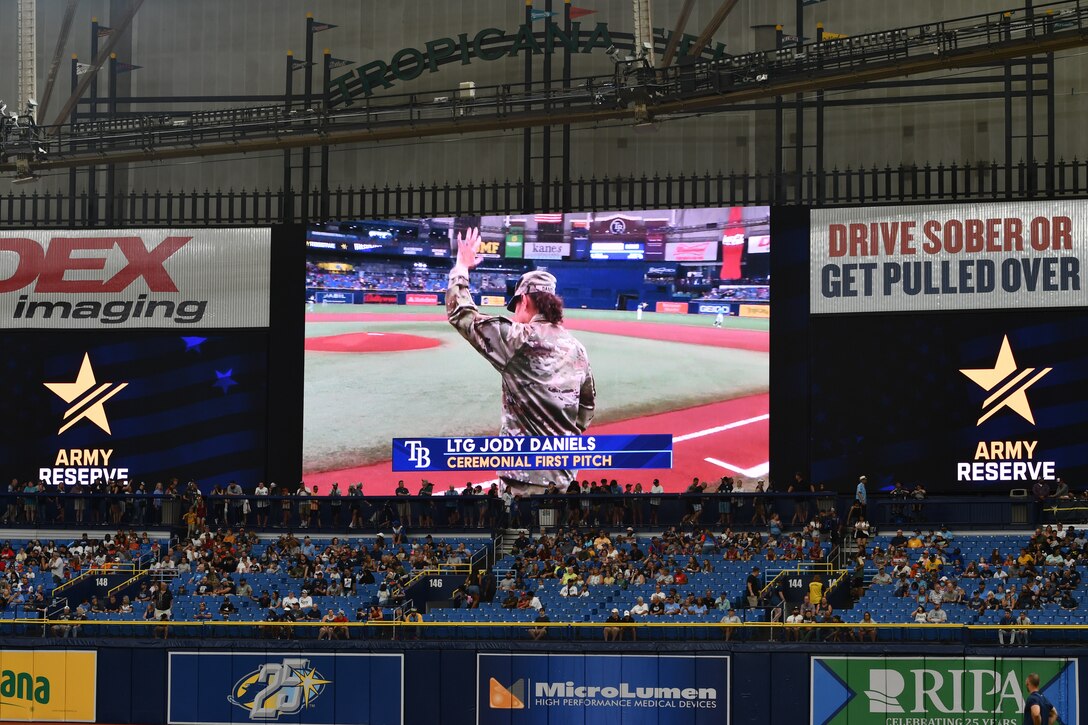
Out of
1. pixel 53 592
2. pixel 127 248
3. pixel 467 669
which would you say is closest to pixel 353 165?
pixel 127 248

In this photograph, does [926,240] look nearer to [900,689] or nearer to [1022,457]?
[1022,457]

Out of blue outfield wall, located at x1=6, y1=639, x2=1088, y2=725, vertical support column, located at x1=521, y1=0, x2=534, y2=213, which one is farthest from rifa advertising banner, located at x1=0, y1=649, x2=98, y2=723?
vertical support column, located at x1=521, y1=0, x2=534, y2=213

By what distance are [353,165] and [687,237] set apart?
9.63 m

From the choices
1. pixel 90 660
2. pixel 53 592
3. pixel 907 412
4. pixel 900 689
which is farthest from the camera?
pixel 907 412

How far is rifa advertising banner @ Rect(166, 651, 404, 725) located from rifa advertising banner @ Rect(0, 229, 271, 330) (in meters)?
12.5

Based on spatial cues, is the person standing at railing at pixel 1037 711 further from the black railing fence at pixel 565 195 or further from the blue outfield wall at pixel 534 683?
the black railing fence at pixel 565 195

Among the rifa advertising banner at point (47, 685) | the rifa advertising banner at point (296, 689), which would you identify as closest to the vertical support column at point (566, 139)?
the rifa advertising banner at point (296, 689)

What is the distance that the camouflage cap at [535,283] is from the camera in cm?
3919

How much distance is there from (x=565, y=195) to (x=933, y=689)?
17281mm

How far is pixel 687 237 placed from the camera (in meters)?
38.7

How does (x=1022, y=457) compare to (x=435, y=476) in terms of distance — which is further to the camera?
(x=435, y=476)

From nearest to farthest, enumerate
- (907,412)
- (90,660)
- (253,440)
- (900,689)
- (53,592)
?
(900,689)
(90,660)
(53,592)
(907,412)
(253,440)

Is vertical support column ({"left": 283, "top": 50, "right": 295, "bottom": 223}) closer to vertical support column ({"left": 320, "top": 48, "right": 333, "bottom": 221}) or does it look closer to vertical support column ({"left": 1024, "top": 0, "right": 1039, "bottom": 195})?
vertical support column ({"left": 320, "top": 48, "right": 333, "bottom": 221})
